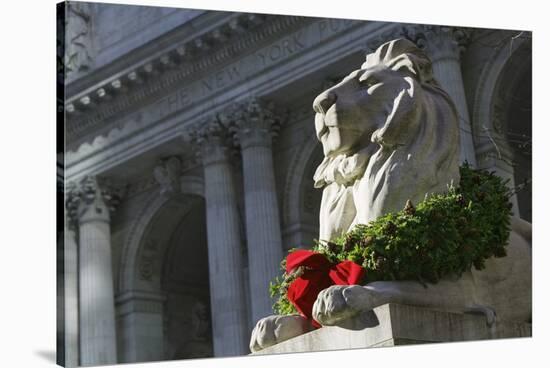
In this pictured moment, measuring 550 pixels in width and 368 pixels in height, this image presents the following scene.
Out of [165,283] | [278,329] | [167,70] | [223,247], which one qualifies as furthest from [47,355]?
[165,283]

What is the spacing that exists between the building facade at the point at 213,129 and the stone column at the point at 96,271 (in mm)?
34

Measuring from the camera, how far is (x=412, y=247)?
23.3ft

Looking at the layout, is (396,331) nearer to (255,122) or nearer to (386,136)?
(386,136)

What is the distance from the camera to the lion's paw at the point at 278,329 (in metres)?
7.15

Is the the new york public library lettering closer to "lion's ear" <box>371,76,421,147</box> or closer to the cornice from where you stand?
the cornice

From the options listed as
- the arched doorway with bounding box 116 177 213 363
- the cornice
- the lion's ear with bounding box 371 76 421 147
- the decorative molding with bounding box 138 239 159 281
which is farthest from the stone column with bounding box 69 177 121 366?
the lion's ear with bounding box 371 76 421 147

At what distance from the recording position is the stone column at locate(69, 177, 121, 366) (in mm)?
23078

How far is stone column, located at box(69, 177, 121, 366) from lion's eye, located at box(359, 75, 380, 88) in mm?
15433

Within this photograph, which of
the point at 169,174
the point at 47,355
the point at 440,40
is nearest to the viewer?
the point at 47,355

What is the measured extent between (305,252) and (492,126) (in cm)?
1115

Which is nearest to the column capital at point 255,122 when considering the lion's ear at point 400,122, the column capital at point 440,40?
the column capital at point 440,40

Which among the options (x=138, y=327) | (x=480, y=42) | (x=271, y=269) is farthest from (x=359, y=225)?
(x=138, y=327)

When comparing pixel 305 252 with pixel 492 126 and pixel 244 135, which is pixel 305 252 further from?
pixel 244 135

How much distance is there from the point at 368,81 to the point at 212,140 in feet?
52.1
